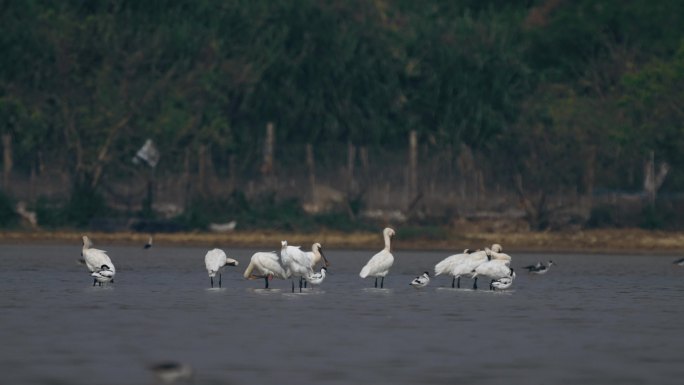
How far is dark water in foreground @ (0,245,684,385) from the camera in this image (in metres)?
16.6

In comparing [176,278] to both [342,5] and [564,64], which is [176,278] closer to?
[342,5]

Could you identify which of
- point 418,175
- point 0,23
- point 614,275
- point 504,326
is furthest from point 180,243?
point 504,326

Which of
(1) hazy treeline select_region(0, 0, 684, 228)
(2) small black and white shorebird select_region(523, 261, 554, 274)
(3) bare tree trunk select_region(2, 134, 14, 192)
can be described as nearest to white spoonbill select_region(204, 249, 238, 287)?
(2) small black and white shorebird select_region(523, 261, 554, 274)

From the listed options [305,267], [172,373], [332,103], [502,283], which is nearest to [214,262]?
[305,267]

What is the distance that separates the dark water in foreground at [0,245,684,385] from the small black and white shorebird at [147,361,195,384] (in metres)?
0.77

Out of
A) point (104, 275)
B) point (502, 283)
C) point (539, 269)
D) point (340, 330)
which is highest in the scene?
point (104, 275)

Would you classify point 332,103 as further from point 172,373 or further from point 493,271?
point 172,373

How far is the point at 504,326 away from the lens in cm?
2227

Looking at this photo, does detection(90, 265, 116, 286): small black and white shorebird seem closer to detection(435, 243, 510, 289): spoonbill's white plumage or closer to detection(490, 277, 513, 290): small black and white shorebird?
detection(435, 243, 510, 289): spoonbill's white plumage

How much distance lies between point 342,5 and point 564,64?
11771 millimetres

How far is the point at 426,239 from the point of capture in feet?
167

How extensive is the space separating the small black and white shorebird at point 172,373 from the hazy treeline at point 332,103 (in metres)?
38.4

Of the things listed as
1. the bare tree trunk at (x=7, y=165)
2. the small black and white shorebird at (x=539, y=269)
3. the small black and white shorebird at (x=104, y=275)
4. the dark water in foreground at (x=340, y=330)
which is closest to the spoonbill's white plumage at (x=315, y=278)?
the dark water in foreground at (x=340, y=330)

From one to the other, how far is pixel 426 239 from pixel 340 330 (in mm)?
29562
